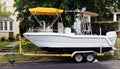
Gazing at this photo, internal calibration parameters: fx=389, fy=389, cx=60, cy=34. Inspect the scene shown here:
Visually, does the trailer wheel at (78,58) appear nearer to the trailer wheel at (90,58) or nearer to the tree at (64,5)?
the trailer wheel at (90,58)

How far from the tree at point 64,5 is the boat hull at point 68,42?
13.4ft

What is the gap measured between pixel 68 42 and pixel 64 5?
4.62 meters

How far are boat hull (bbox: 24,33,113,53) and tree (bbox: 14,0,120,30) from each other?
13.4ft

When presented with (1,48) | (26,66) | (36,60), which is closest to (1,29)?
(1,48)

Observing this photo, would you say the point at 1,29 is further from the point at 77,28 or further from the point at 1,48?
the point at 77,28

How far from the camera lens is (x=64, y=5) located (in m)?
27.3

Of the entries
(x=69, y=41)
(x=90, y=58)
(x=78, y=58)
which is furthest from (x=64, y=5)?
(x=90, y=58)

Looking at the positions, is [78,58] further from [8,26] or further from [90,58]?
[8,26]

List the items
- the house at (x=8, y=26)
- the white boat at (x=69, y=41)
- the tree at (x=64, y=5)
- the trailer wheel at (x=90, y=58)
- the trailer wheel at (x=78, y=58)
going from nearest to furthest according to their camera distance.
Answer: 1. the white boat at (x=69, y=41)
2. the trailer wheel at (x=78, y=58)
3. the trailer wheel at (x=90, y=58)
4. the tree at (x=64, y=5)
5. the house at (x=8, y=26)

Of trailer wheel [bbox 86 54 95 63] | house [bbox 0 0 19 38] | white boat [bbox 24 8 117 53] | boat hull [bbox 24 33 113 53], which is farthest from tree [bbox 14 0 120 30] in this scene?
house [bbox 0 0 19 38]

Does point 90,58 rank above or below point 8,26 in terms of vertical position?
below

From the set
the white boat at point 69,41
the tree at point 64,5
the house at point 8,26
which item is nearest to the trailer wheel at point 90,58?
the white boat at point 69,41

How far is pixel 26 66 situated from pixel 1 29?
953 inches

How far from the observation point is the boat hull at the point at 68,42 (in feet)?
75.8
